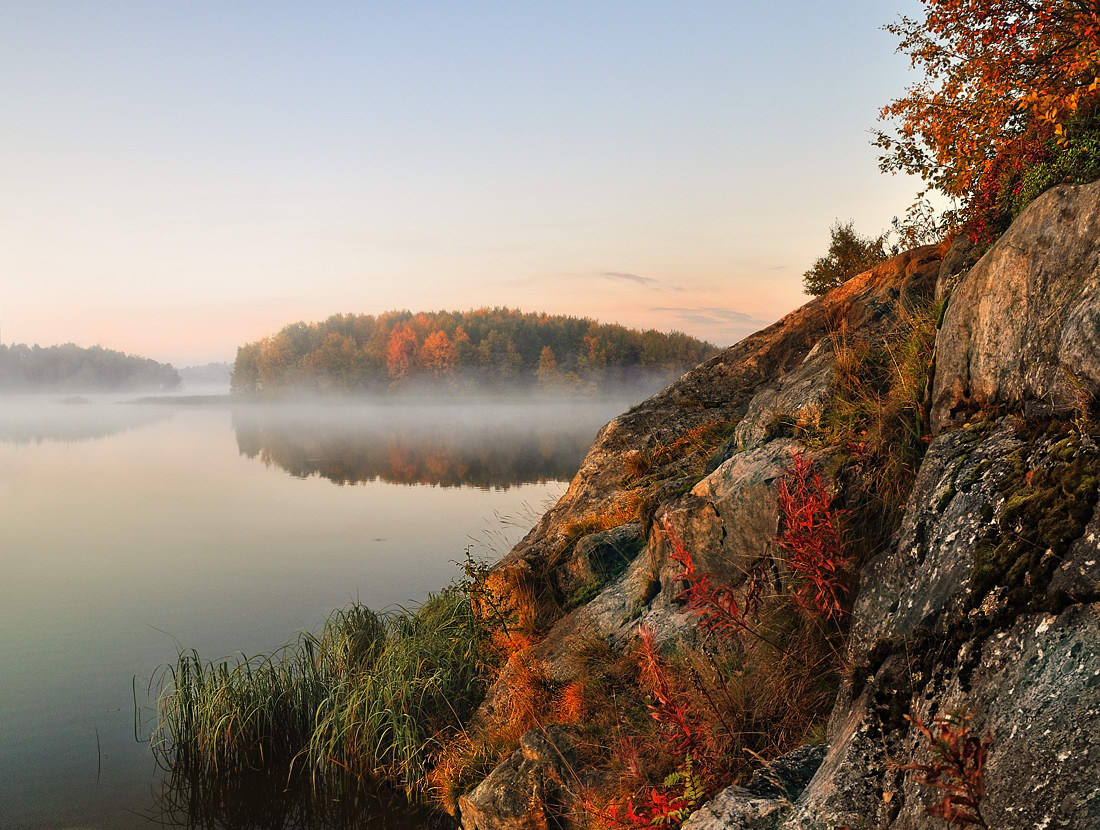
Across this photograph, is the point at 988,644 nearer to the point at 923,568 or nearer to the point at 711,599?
the point at 923,568

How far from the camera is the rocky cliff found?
2.55 metres

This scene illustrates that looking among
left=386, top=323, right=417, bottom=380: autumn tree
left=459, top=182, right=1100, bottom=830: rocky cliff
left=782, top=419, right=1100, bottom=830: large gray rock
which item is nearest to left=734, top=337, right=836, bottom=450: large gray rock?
left=459, top=182, right=1100, bottom=830: rocky cliff

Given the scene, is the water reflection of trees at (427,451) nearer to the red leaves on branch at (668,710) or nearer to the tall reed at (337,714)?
the tall reed at (337,714)

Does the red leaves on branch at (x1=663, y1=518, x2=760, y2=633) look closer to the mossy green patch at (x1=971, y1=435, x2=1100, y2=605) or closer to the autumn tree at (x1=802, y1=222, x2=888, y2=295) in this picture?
the mossy green patch at (x1=971, y1=435, x2=1100, y2=605)

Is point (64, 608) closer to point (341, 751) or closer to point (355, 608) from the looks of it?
point (355, 608)

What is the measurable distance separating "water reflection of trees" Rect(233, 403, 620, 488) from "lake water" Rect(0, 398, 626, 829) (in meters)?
0.40

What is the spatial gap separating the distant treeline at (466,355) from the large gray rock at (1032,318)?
458ft

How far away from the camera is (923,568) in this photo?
3.51 meters

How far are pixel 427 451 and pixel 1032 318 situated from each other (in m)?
52.8

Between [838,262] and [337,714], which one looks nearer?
[337,714]

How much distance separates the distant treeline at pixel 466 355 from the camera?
480 feet

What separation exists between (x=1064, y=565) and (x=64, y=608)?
63.7 ft

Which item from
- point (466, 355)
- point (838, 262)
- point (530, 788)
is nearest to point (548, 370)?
point (466, 355)

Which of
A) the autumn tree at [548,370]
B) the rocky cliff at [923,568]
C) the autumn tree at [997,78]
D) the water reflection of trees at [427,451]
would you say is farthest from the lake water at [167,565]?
the autumn tree at [548,370]
